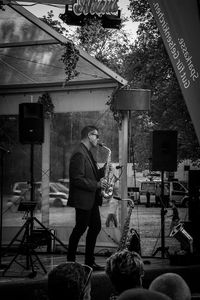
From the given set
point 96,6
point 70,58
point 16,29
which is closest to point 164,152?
point 70,58

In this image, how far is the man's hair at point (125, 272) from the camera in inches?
115

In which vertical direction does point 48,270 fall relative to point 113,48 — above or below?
below

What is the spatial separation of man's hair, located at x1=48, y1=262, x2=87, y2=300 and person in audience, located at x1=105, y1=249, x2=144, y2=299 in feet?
1.17

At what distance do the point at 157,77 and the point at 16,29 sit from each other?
17816 mm

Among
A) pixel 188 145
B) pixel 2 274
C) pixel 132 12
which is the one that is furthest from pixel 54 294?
pixel 132 12

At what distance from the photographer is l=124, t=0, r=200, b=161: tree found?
25.4 meters

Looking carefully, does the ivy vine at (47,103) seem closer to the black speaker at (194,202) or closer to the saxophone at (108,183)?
the saxophone at (108,183)

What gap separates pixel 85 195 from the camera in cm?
694

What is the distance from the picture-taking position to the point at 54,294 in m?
2.49

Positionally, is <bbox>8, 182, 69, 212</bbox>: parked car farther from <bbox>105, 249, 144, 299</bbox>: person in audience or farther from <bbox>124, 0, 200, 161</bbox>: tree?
<bbox>124, 0, 200, 161</bbox>: tree

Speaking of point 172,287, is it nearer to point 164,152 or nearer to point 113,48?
point 164,152

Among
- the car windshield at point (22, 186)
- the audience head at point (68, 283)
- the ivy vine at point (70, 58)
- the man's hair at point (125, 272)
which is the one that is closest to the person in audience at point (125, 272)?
the man's hair at point (125, 272)

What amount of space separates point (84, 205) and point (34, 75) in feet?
11.3

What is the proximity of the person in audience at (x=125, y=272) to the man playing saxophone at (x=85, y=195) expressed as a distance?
3753 mm
